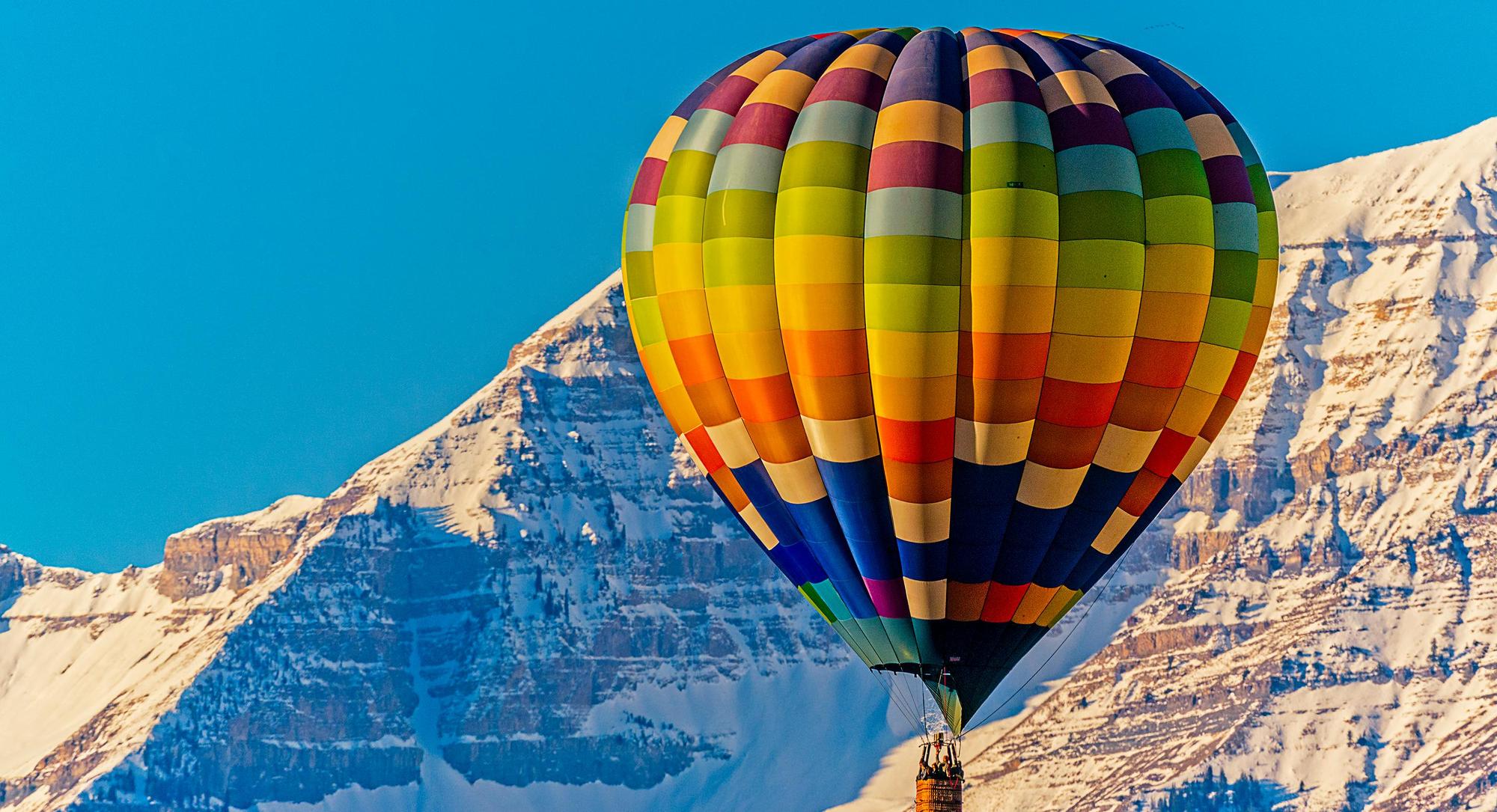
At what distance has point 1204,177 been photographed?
157ft

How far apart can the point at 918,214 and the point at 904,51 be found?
3997mm

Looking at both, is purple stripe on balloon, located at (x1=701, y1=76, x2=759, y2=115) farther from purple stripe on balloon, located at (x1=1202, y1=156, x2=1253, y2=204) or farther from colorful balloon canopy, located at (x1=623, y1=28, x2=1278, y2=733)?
purple stripe on balloon, located at (x1=1202, y1=156, x2=1253, y2=204)

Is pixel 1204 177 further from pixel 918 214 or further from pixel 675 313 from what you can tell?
pixel 675 313

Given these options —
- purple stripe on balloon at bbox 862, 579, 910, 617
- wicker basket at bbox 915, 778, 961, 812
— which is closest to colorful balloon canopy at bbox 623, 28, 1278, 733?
purple stripe on balloon at bbox 862, 579, 910, 617

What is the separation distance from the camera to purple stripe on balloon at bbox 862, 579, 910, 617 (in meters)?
47.5

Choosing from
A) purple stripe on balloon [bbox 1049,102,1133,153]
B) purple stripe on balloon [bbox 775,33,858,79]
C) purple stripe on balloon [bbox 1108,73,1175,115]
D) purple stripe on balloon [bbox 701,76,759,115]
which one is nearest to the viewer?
purple stripe on balloon [bbox 1049,102,1133,153]

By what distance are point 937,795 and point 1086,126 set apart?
1105 centimetres

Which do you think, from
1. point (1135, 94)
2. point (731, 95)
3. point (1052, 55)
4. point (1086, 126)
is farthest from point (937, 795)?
point (731, 95)

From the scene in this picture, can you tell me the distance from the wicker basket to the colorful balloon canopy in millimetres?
1119

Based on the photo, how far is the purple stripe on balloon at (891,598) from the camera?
47500 mm

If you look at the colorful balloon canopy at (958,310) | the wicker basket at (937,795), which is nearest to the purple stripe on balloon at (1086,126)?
the colorful balloon canopy at (958,310)

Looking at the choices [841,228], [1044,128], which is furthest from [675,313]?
[1044,128]

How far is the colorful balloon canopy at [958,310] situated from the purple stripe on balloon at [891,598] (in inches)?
1.4

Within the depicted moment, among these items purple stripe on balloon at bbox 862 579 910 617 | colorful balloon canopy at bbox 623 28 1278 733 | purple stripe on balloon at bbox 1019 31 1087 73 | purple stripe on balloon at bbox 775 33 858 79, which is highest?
purple stripe on balloon at bbox 775 33 858 79
